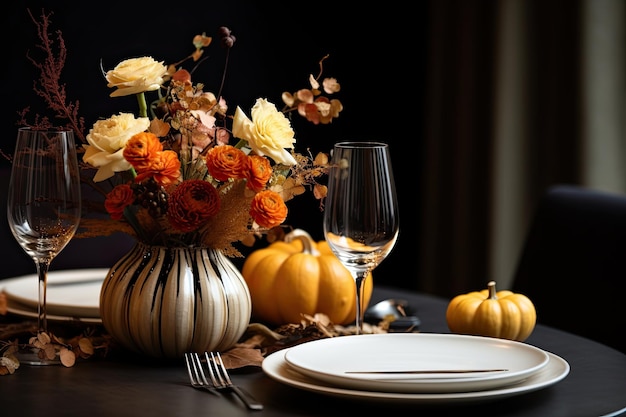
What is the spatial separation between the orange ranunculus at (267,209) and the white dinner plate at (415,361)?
6.4 inches

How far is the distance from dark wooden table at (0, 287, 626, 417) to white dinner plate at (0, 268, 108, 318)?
0.54 ft

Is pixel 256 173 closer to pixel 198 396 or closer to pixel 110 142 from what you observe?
pixel 110 142

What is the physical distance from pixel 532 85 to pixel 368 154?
194 centimetres

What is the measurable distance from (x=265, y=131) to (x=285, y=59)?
2212 millimetres

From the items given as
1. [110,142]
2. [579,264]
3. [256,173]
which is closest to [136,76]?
[110,142]

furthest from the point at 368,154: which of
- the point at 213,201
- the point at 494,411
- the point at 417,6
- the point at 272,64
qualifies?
the point at 417,6

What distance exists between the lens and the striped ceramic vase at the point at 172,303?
1.14 meters

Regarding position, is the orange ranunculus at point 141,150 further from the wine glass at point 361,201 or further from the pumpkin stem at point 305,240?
the pumpkin stem at point 305,240

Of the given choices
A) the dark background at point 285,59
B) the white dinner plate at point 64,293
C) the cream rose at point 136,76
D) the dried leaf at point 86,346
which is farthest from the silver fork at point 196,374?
the dark background at point 285,59

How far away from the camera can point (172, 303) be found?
3.75ft

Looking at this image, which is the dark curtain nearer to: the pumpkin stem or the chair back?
the chair back

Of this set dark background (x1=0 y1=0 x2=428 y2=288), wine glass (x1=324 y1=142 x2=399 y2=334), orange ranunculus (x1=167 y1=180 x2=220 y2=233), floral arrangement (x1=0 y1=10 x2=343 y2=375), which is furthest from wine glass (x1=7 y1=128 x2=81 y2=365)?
dark background (x1=0 y1=0 x2=428 y2=288)

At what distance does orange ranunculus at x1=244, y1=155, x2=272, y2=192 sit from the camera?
111 cm

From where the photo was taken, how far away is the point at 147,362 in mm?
1169
